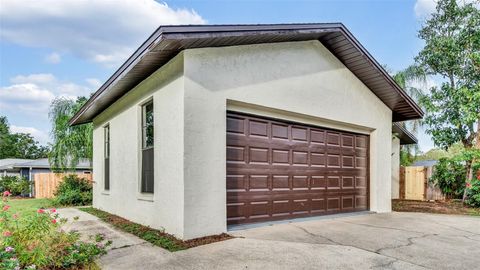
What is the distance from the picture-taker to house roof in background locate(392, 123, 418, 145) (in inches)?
587

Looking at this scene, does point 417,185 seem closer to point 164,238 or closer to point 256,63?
point 256,63

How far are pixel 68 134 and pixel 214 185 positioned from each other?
1405 centimetres

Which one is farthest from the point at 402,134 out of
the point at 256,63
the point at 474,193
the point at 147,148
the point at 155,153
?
the point at 155,153

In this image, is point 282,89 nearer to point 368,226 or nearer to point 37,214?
point 368,226

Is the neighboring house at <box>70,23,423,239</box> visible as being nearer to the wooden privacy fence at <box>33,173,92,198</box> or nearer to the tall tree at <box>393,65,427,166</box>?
the tall tree at <box>393,65,427,166</box>

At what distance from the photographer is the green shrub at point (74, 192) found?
1315 centimetres

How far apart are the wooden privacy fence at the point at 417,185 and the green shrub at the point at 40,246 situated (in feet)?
48.8

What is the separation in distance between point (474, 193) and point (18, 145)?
55.4 meters

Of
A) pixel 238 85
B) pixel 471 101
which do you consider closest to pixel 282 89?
pixel 238 85

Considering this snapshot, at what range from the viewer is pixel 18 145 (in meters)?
49.4

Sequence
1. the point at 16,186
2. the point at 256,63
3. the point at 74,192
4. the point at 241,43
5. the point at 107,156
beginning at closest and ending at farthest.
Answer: the point at 241,43 → the point at 256,63 → the point at 107,156 → the point at 74,192 → the point at 16,186

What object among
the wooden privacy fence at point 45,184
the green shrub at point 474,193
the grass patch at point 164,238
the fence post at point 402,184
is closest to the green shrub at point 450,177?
the green shrub at point 474,193

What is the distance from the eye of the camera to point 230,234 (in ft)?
20.3

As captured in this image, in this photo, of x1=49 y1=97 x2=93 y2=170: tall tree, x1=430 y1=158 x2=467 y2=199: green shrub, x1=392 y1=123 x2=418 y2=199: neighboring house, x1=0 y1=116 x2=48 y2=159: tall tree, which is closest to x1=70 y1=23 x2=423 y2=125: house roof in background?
x1=430 y1=158 x2=467 y2=199: green shrub
